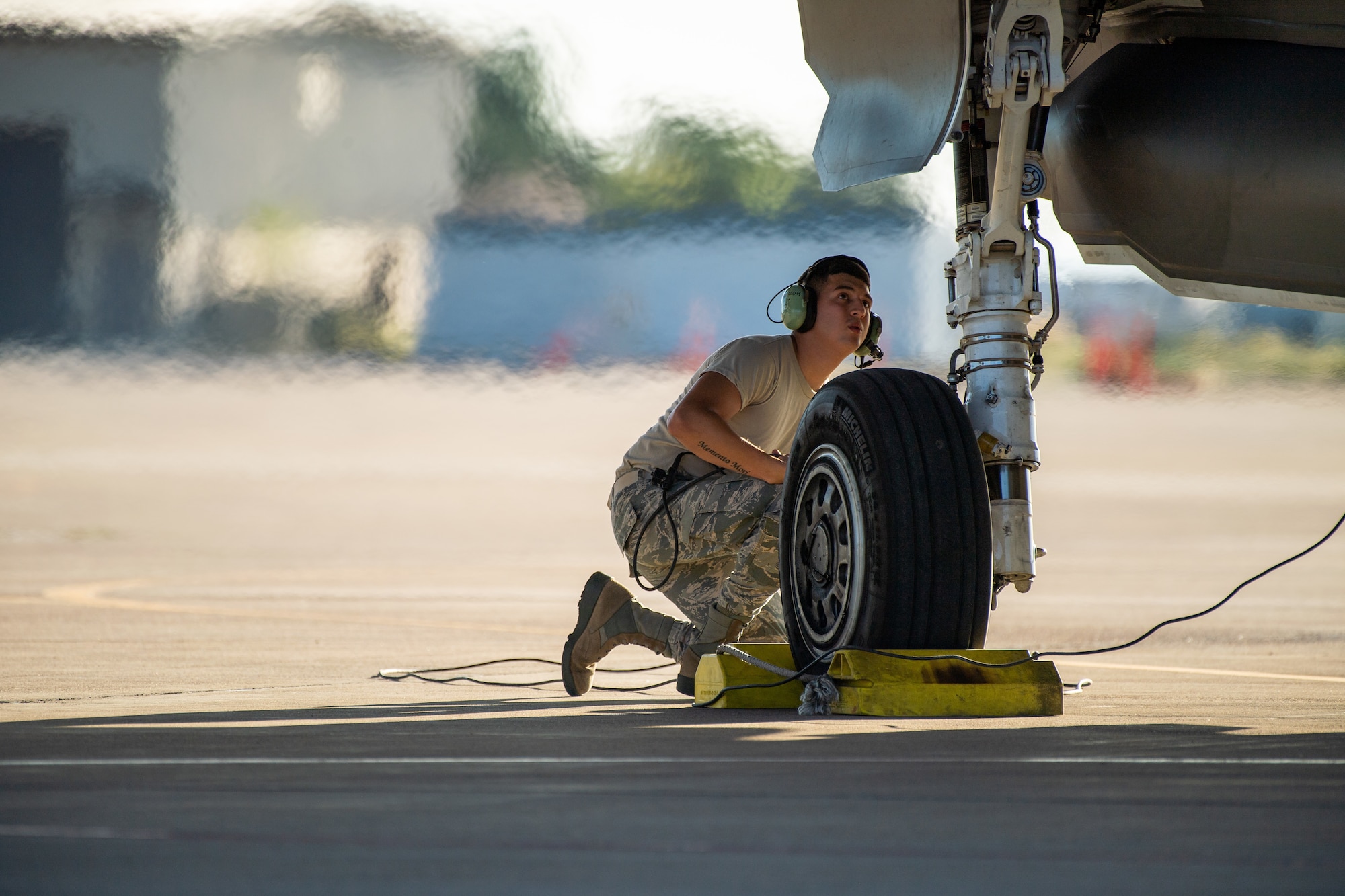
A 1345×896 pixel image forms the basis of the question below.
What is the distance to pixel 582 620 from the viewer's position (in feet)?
13.8

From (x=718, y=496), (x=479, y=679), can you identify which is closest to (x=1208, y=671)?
(x=718, y=496)

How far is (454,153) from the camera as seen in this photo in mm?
11758

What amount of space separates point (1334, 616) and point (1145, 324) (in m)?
2.72

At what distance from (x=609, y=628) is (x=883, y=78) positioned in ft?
5.53

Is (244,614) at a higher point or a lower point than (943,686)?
higher

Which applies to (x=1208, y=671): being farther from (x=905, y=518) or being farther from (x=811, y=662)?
(x=905, y=518)

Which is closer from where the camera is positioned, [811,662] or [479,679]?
[811,662]

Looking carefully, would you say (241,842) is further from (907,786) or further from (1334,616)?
(1334,616)

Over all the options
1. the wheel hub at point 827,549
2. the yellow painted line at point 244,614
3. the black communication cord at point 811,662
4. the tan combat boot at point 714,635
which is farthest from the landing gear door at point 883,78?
the yellow painted line at point 244,614

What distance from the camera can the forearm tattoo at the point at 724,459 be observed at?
12.4ft

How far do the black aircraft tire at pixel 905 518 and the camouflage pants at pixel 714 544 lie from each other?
761mm

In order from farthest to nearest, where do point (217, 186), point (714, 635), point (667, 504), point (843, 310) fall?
point (217, 186), point (667, 504), point (843, 310), point (714, 635)

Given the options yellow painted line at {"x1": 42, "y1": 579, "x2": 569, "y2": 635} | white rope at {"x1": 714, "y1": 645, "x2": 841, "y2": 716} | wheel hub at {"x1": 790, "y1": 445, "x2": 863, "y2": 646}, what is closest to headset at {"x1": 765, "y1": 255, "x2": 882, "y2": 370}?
wheel hub at {"x1": 790, "y1": 445, "x2": 863, "y2": 646}

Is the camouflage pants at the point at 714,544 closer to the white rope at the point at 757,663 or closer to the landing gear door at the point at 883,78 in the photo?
the white rope at the point at 757,663
